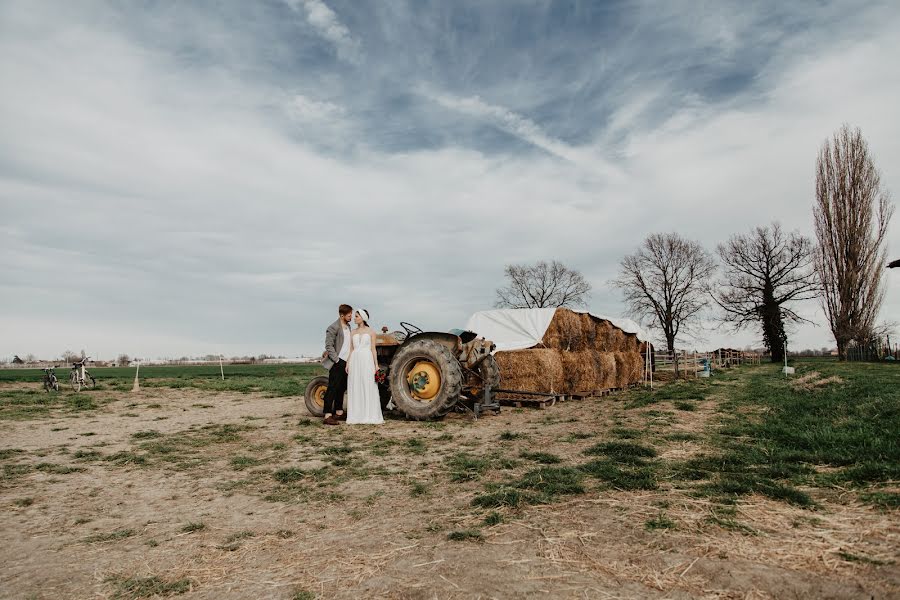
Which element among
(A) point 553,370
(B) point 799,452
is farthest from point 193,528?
(A) point 553,370

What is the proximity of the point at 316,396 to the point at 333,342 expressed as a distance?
180cm

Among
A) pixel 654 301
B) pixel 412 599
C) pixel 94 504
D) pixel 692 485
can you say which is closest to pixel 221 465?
pixel 94 504

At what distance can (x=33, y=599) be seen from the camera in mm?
2523

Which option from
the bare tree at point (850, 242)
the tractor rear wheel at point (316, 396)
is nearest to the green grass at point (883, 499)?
the tractor rear wheel at point (316, 396)

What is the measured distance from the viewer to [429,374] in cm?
906

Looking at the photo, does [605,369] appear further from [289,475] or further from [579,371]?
[289,475]

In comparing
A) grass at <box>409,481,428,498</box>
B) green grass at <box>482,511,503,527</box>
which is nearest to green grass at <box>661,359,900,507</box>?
green grass at <box>482,511,503,527</box>

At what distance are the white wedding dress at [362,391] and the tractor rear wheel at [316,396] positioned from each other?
141cm

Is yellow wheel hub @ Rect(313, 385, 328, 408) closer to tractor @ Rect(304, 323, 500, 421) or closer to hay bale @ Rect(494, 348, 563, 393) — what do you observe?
tractor @ Rect(304, 323, 500, 421)

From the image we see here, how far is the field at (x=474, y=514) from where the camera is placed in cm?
244

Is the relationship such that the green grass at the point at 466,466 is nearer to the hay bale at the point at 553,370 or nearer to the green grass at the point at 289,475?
the green grass at the point at 289,475

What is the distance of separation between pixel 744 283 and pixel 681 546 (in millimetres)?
46963

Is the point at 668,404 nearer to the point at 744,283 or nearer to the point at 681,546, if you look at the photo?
the point at 681,546

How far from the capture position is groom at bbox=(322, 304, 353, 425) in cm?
877
